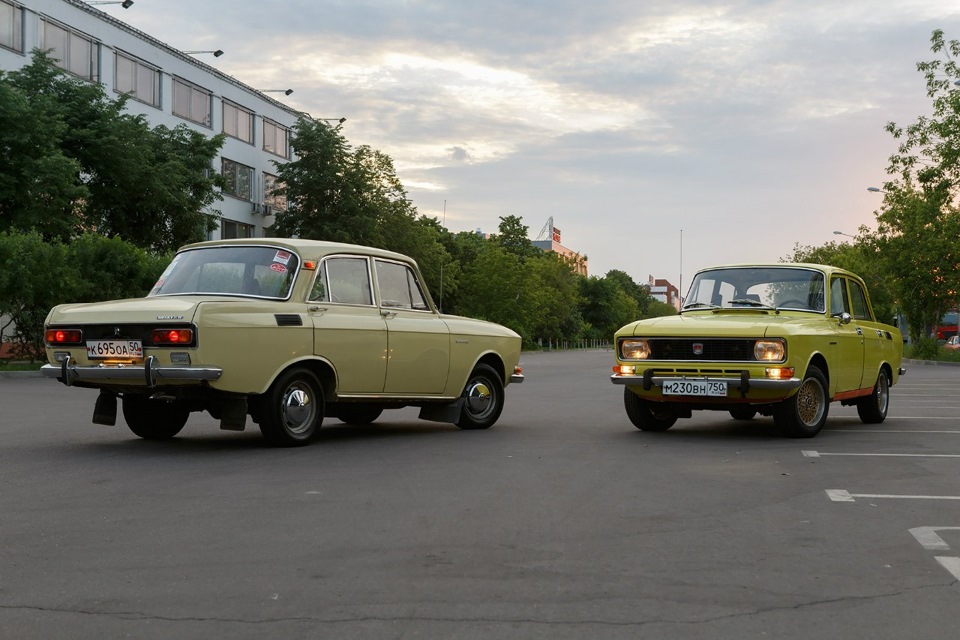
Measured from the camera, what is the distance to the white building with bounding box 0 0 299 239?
4488 cm

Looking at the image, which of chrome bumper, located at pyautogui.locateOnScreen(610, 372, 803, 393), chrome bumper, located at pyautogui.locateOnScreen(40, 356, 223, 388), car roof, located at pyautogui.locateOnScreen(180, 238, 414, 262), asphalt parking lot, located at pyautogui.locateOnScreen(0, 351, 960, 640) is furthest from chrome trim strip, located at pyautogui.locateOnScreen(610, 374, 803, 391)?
chrome bumper, located at pyautogui.locateOnScreen(40, 356, 223, 388)

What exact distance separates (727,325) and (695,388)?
0.74 m

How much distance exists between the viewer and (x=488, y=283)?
82938 millimetres

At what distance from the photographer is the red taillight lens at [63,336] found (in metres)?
9.88

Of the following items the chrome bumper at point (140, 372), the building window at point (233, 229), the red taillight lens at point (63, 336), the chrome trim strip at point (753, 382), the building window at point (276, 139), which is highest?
the building window at point (276, 139)

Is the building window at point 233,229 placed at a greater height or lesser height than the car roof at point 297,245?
greater

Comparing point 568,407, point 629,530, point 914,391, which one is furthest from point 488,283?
point 629,530

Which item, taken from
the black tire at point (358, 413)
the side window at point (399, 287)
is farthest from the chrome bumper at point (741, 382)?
the black tire at point (358, 413)

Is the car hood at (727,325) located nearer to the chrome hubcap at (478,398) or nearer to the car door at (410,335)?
the chrome hubcap at (478,398)

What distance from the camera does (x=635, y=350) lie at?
39.8 ft

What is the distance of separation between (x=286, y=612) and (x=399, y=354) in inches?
277

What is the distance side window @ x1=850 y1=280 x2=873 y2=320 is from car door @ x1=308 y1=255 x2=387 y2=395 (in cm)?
576

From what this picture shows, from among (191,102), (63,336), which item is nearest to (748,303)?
(63,336)

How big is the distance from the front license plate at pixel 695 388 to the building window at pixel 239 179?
5279 cm
